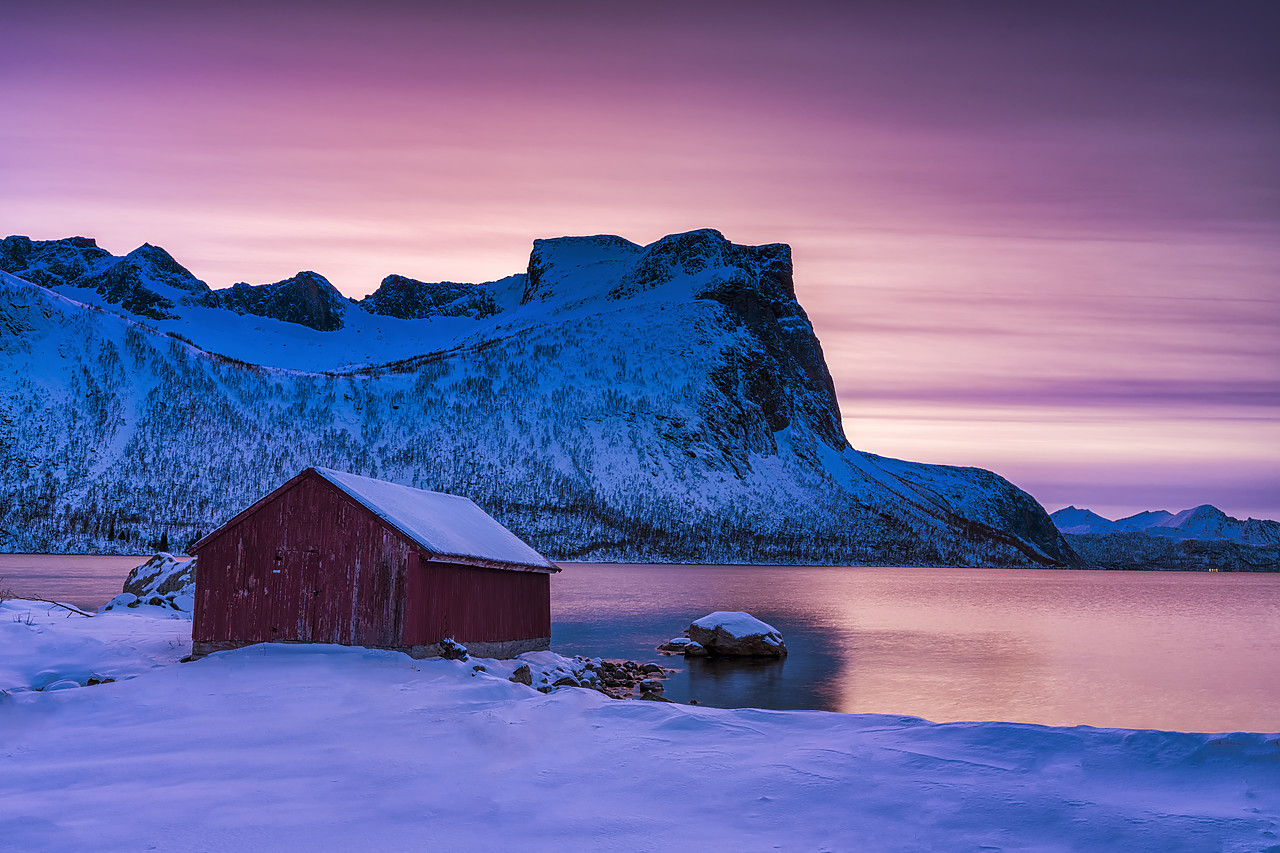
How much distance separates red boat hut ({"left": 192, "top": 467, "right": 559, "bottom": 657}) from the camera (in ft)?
78.8

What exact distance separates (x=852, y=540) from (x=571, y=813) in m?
189

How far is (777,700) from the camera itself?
33.3m

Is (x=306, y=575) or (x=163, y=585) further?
(x=163, y=585)

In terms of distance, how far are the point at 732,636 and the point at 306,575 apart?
76.3 feet

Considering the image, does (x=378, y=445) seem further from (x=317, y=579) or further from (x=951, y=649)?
(x=317, y=579)

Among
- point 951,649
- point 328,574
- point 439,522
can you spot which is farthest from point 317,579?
point 951,649

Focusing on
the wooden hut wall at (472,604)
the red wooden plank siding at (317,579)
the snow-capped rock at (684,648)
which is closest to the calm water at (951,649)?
the snow-capped rock at (684,648)

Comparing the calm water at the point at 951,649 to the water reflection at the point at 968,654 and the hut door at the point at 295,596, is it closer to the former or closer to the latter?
the water reflection at the point at 968,654

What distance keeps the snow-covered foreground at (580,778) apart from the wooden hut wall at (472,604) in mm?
4856

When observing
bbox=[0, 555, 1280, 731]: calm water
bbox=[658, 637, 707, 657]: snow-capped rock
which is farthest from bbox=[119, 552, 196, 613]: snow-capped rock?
bbox=[658, 637, 707, 657]: snow-capped rock

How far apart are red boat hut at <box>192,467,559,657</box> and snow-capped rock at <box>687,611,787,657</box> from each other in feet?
63.2

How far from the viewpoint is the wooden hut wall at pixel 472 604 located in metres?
24.2

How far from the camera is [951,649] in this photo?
53.7 m

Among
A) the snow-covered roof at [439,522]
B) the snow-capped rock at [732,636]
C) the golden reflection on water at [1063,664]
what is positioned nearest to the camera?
the snow-covered roof at [439,522]
